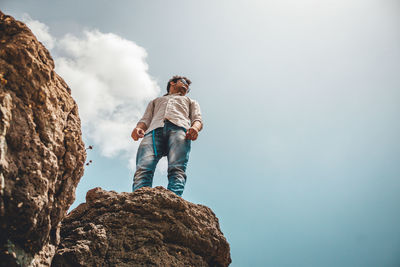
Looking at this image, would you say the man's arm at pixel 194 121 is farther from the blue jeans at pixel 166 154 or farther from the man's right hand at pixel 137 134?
the man's right hand at pixel 137 134

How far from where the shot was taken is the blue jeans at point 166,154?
397cm

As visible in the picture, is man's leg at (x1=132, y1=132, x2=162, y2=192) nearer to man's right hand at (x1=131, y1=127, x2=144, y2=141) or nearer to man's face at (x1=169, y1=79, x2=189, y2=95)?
man's right hand at (x1=131, y1=127, x2=144, y2=141)

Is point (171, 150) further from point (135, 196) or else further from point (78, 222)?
point (78, 222)

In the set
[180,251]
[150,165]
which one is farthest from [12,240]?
[150,165]

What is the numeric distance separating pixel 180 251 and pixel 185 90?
12.3 feet

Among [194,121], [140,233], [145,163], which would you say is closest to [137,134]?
[145,163]

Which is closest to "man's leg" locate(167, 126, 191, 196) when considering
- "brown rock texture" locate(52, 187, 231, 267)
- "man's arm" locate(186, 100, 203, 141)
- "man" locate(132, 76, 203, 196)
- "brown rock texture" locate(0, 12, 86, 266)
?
"man" locate(132, 76, 203, 196)

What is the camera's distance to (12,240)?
5.70ft

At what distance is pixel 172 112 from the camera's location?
489 cm

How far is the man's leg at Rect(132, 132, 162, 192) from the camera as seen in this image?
402 cm

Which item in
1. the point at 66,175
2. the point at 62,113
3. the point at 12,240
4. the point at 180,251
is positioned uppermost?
the point at 62,113

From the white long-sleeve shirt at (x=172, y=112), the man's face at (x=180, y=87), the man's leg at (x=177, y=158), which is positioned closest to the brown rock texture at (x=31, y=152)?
the man's leg at (x=177, y=158)

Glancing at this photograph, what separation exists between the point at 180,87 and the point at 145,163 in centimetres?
215

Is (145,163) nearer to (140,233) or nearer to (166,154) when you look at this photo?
(166,154)
